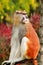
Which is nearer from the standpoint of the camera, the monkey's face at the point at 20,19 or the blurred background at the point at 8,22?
the monkey's face at the point at 20,19

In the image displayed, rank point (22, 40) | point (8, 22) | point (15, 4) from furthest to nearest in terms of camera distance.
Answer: point (8, 22) < point (15, 4) < point (22, 40)

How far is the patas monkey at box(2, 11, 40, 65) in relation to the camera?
7.95 metres

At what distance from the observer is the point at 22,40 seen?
→ 26.1ft

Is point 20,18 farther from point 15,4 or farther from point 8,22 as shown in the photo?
point 8,22

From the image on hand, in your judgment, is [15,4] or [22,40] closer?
[22,40]

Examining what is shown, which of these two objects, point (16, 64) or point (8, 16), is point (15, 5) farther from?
point (16, 64)

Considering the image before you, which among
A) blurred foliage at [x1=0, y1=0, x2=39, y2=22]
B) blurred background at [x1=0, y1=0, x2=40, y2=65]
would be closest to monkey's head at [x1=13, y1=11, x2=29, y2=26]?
blurred background at [x1=0, y1=0, x2=40, y2=65]

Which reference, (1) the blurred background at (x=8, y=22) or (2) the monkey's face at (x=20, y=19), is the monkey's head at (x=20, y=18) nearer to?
(2) the monkey's face at (x=20, y=19)

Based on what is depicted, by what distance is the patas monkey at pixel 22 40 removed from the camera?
795 centimetres

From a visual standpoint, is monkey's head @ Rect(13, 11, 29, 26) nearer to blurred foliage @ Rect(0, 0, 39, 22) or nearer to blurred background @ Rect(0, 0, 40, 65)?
blurred background @ Rect(0, 0, 40, 65)

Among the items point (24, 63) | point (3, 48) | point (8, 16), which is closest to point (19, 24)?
point (24, 63)

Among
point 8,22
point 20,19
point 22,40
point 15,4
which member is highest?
point 20,19

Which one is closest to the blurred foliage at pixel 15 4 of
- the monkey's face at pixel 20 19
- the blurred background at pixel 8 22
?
the blurred background at pixel 8 22

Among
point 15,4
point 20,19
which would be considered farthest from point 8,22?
point 20,19
